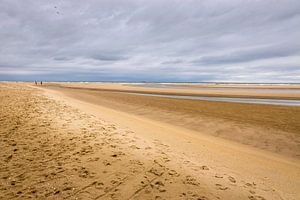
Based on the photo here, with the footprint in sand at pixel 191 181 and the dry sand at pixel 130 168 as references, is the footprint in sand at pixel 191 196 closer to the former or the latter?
Result: the dry sand at pixel 130 168

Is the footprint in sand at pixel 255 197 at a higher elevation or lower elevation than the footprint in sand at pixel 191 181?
lower

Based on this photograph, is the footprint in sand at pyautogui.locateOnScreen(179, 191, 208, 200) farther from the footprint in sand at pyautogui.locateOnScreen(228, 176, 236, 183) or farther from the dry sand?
the footprint in sand at pyautogui.locateOnScreen(228, 176, 236, 183)

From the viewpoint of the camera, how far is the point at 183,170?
595 cm

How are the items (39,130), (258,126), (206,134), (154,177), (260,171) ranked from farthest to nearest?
(258,126) < (206,134) < (39,130) < (260,171) < (154,177)

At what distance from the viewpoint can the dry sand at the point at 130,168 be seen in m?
4.78

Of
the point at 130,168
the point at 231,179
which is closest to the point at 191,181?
the point at 231,179

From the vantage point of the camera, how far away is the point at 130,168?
590 cm

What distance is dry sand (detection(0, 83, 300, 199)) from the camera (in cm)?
478

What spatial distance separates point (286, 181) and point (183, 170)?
9.86 ft

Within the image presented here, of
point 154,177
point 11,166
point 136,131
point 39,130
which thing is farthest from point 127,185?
point 39,130

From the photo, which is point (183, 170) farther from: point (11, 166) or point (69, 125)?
point (69, 125)

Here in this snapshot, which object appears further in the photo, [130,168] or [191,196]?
[130,168]

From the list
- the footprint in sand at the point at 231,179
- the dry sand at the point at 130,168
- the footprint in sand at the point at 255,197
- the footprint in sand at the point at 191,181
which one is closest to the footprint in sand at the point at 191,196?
the dry sand at the point at 130,168

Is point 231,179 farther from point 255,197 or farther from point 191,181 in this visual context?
point 191,181
